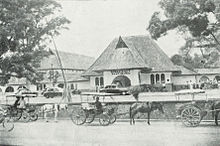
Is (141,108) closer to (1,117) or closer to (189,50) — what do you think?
(189,50)

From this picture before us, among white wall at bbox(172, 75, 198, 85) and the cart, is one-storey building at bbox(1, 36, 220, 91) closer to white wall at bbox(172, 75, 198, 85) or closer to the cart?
white wall at bbox(172, 75, 198, 85)

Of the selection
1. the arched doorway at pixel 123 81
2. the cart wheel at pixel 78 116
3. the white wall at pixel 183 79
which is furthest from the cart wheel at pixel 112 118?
the white wall at pixel 183 79

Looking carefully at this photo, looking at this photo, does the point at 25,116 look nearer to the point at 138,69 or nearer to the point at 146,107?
the point at 146,107

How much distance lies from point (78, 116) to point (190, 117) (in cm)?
206

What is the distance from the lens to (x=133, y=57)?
5602mm

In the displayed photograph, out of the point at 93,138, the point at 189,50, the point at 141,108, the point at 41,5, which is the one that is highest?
the point at 41,5

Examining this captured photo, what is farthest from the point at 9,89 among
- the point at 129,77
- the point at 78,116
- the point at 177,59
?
the point at 177,59

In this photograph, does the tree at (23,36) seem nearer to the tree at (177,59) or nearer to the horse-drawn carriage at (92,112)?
the horse-drawn carriage at (92,112)

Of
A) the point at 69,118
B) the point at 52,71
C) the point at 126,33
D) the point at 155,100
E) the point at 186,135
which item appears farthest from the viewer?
the point at 69,118

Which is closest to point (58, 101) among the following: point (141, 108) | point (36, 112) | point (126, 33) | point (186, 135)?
point (36, 112)

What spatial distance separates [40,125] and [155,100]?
2349mm

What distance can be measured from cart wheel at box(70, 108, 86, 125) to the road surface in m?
0.10

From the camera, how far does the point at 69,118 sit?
6.49 m

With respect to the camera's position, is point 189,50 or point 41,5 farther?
point 41,5
